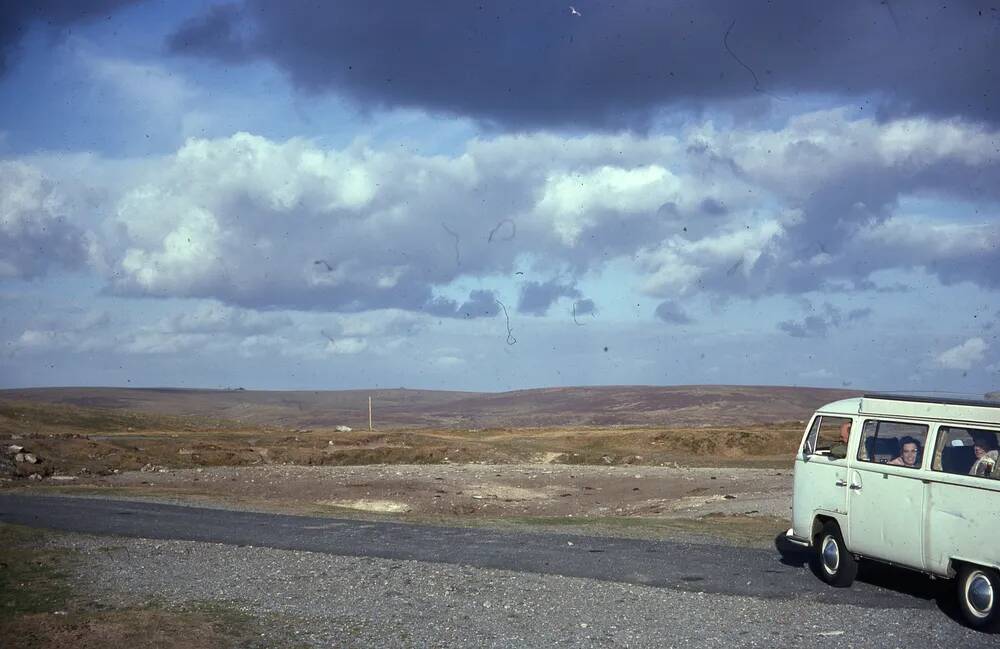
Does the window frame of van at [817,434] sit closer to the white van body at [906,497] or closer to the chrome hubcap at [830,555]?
the white van body at [906,497]

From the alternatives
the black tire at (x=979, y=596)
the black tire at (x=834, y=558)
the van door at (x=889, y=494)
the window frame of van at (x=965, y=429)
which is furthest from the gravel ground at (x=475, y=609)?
the window frame of van at (x=965, y=429)

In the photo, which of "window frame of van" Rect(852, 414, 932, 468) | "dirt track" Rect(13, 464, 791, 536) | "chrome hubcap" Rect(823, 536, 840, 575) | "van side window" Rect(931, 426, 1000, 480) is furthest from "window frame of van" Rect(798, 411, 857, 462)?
"dirt track" Rect(13, 464, 791, 536)

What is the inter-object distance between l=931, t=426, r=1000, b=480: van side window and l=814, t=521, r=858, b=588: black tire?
2357mm


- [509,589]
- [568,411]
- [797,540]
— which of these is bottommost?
[568,411]

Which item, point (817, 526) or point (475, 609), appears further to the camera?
point (817, 526)

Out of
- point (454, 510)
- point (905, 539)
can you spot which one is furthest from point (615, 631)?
point (454, 510)

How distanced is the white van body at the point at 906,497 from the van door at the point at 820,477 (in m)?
0.01

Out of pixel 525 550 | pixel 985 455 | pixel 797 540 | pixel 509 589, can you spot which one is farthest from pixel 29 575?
pixel 985 455

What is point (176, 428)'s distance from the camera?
273 ft

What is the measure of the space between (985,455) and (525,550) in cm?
893

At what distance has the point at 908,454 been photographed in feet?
41.1

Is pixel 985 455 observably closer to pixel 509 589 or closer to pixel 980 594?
pixel 980 594

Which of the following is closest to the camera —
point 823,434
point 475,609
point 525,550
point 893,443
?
point 475,609

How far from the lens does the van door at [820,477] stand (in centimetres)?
1385
